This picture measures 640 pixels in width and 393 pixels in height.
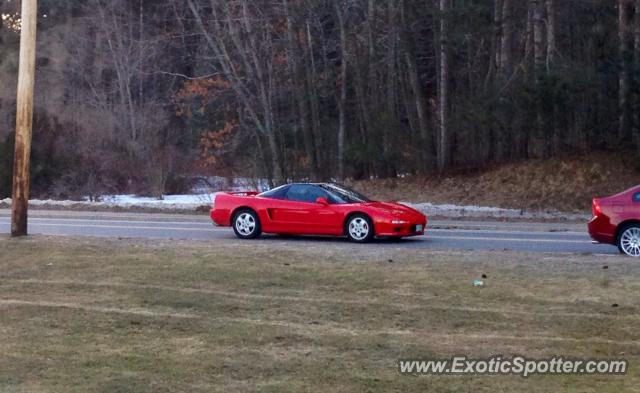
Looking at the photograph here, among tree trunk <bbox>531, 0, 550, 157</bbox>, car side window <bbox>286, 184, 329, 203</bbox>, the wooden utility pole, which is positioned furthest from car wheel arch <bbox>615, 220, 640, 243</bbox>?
tree trunk <bbox>531, 0, 550, 157</bbox>

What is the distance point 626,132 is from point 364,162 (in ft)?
31.6

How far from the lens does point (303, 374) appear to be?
7.98 m

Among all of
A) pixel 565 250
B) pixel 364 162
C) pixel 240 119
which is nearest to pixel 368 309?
pixel 565 250

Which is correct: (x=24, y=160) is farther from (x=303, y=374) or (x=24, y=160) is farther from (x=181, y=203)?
(x=181, y=203)

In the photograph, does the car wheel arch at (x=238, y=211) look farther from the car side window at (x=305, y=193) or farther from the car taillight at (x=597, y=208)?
the car taillight at (x=597, y=208)

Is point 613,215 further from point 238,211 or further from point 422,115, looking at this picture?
point 422,115

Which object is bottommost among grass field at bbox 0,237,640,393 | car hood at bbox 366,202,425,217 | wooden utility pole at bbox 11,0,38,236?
grass field at bbox 0,237,640,393

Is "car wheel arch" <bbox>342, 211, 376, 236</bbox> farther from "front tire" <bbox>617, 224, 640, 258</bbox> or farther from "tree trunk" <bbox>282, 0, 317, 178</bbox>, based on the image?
"tree trunk" <bbox>282, 0, 317, 178</bbox>

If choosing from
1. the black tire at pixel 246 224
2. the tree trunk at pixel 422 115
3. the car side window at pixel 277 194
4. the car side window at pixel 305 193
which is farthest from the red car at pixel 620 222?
the tree trunk at pixel 422 115

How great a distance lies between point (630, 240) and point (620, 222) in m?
0.34

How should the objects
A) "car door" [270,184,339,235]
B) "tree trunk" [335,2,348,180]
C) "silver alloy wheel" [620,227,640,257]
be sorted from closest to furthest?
1. "silver alloy wheel" [620,227,640,257]
2. "car door" [270,184,339,235]
3. "tree trunk" [335,2,348,180]

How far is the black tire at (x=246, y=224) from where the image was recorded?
19.7m

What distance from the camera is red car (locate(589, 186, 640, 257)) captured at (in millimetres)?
16703

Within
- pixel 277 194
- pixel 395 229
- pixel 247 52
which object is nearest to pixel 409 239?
pixel 395 229
